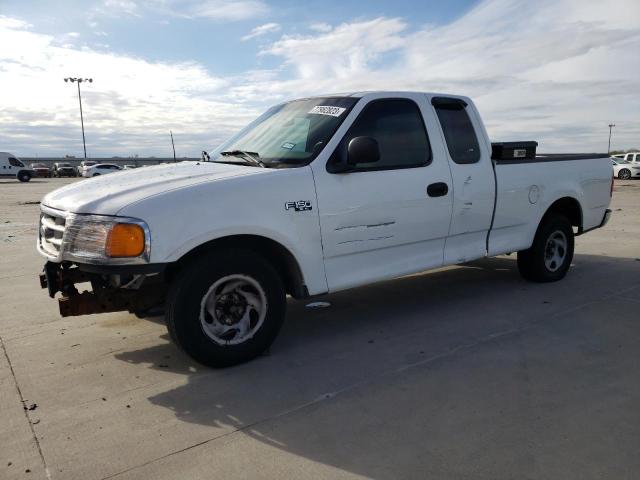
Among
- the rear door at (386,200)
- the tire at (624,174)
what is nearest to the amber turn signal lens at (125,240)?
the rear door at (386,200)

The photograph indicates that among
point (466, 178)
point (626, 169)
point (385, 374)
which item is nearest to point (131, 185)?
point (385, 374)

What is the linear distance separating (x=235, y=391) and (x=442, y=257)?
2371 mm

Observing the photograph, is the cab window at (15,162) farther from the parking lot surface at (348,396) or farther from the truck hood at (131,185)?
the truck hood at (131,185)

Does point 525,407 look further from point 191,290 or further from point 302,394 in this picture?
point 191,290

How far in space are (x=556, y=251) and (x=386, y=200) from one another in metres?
2.94

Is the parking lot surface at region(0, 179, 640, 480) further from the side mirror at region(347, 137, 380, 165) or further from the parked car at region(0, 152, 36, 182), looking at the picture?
the parked car at region(0, 152, 36, 182)

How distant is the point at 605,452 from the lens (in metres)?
2.70

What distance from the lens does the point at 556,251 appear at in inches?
246

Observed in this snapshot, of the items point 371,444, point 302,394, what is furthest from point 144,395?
point 371,444

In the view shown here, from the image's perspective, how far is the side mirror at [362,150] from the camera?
400cm

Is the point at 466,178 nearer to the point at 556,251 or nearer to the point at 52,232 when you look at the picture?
the point at 556,251

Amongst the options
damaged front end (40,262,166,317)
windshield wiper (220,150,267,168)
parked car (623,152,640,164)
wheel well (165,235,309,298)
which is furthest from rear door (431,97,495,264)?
parked car (623,152,640,164)

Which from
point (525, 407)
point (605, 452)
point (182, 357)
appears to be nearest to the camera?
point (605, 452)

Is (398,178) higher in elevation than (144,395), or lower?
higher
